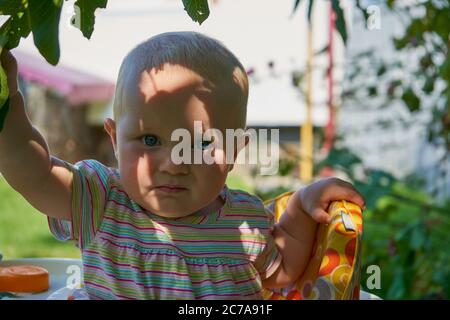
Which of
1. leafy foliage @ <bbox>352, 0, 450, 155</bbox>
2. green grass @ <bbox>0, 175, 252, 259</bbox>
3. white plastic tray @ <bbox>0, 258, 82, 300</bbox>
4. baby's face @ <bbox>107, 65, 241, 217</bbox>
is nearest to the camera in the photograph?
baby's face @ <bbox>107, 65, 241, 217</bbox>

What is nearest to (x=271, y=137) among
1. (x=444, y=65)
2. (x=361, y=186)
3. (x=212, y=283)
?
(x=361, y=186)

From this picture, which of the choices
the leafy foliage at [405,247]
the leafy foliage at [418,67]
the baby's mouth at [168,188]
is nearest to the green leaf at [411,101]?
the leafy foliage at [418,67]

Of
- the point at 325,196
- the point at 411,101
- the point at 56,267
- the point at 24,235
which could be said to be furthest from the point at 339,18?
the point at 24,235

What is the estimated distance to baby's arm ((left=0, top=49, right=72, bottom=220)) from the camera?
72cm

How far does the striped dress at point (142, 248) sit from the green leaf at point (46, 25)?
0.24 metres

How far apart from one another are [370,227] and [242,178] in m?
0.74

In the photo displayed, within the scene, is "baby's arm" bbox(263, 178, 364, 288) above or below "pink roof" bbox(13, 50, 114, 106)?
above

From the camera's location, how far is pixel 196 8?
2.35 feet

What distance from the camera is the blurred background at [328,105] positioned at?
1.86 m

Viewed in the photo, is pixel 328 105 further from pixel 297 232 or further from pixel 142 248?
pixel 142 248

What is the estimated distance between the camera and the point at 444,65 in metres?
1.37

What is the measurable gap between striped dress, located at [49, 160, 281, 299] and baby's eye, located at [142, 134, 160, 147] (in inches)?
3.8

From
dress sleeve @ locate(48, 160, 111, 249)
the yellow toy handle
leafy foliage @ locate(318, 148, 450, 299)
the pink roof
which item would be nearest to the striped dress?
dress sleeve @ locate(48, 160, 111, 249)

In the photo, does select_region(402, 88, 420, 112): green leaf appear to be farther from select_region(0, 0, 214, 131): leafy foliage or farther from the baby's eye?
select_region(0, 0, 214, 131): leafy foliage
